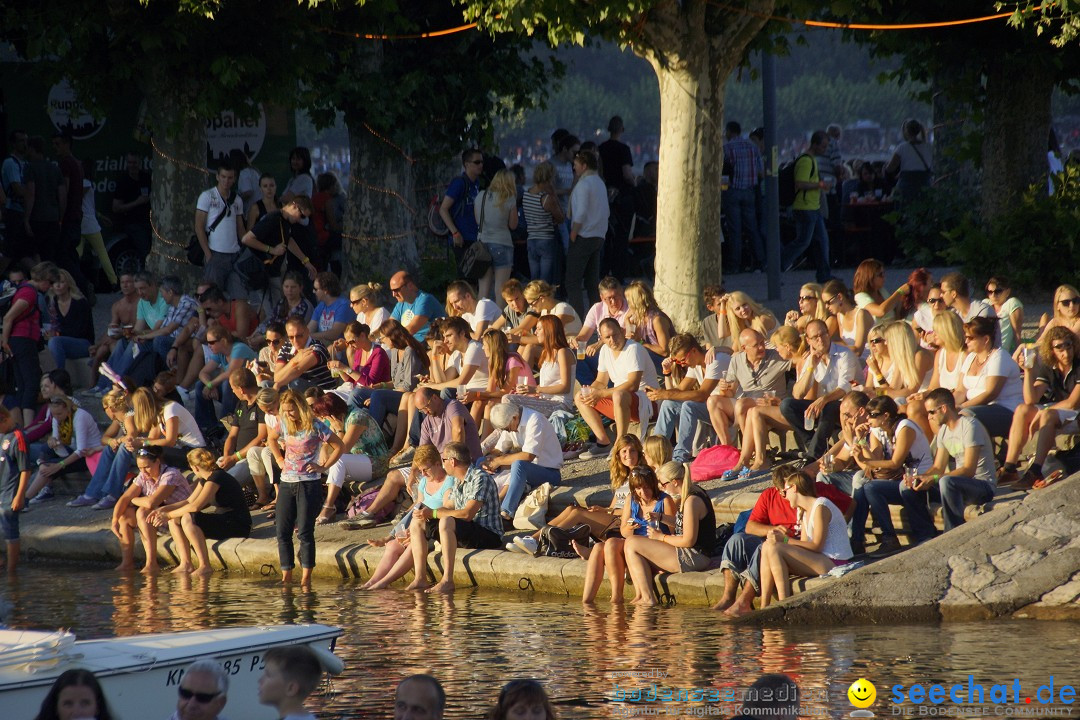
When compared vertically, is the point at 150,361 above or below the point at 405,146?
below

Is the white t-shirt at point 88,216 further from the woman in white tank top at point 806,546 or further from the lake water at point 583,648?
the woman in white tank top at point 806,546

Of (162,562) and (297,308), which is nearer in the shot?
(162,562)

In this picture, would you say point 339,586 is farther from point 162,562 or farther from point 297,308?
point 297,308

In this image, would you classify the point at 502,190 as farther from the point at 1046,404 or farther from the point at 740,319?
the point at 1046,404

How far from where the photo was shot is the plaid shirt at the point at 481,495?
1295 cm

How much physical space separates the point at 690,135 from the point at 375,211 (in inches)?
252

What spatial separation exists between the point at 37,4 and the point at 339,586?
903cm

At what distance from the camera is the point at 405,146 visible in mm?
20953

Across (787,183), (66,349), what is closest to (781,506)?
(66,349)

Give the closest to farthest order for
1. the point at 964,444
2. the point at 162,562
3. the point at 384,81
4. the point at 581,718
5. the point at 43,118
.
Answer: the point at 581,718 → the point at 964,444 → the point at 162,562 → the point at 384,81 → the point at 43,118

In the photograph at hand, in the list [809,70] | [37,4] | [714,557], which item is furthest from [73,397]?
[809,70]

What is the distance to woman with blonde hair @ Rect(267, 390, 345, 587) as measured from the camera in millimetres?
13344

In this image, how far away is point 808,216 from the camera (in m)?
20.8

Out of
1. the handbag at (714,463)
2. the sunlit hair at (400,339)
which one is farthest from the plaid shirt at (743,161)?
the handbag at (714,463)
